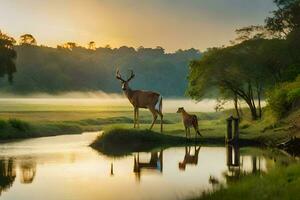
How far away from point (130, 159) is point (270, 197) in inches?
647

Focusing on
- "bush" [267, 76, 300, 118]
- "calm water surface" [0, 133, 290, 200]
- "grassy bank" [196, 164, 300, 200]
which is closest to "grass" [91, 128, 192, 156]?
"calm water surface" [0, 133, 290, 200]

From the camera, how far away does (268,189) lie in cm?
1886

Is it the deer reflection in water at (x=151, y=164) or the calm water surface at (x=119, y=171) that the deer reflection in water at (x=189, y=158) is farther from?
the deer reflection in water at (x=151, y=164)

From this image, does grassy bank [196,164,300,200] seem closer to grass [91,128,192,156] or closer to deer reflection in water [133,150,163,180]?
deer reflection in water [133,150,163,180]

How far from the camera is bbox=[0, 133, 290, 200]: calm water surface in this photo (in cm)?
2261

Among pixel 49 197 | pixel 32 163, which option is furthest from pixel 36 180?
pixel 32 163

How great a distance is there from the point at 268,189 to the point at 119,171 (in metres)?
10.9

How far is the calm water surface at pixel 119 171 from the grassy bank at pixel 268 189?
6.36ft

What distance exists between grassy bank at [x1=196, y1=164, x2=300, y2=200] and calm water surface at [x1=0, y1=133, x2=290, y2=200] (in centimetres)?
194

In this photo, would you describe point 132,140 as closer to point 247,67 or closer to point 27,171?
point 27,171

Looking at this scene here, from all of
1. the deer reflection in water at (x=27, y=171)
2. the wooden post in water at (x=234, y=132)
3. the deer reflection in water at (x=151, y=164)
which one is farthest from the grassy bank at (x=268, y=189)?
the wooden post in water at (x=234, y=132)

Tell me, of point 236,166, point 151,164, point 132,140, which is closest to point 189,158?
point 151,164

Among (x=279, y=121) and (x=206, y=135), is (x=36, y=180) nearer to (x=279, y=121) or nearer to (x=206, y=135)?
(x=206, y=135)

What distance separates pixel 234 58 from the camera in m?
59.2
